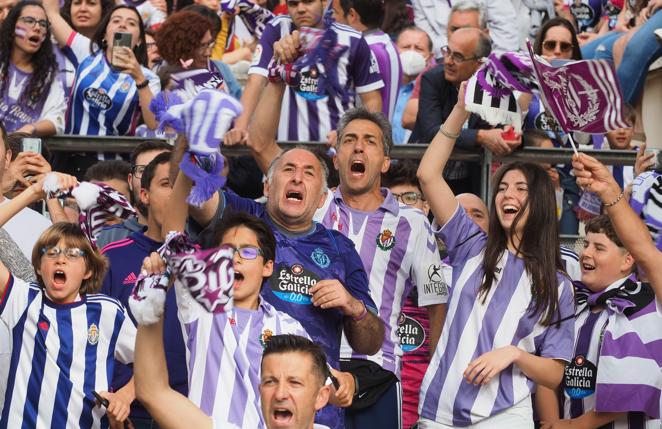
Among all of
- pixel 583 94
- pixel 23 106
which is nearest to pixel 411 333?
pixel 583 94

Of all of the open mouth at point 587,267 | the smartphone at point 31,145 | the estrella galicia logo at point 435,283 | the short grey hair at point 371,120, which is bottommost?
the estrella galicia logo at point 435,283

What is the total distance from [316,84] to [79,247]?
7.51ft

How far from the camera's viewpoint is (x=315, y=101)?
30.2ft

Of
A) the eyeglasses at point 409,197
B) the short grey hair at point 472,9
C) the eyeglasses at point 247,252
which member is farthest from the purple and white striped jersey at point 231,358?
the short grey hair at point 472,9

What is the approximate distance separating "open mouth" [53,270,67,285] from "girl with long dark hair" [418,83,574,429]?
1.79 metres

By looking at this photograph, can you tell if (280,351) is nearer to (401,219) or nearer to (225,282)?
(225,282)

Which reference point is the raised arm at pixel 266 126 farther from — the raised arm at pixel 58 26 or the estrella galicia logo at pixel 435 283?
the raised arm at pixel 58 26

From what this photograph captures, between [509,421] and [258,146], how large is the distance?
2.27 m

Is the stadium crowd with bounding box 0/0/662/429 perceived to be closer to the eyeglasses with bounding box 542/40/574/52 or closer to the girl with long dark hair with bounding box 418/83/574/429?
the girl with long dark hair with bounding box 418/83/574/429

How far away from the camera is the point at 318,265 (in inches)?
262

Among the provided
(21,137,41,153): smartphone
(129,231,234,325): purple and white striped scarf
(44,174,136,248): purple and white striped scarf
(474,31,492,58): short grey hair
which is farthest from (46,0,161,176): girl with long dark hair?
(129,231,234,325): purple and white striped scarf

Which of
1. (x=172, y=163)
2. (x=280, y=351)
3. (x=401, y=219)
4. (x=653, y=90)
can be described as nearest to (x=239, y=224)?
(x=172, y=163)

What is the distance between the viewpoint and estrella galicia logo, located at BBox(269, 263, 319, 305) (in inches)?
258

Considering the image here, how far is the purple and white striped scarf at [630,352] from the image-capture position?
281 inches
